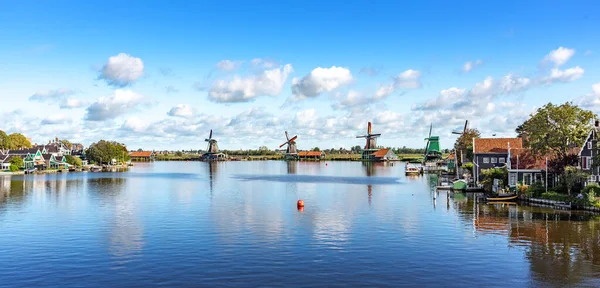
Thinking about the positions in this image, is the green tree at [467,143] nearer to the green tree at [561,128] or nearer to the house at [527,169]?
the house at [527,169]

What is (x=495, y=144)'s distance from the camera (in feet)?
276

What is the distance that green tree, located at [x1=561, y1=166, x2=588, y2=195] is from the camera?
53.7m

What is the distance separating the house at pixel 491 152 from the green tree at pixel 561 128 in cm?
2035

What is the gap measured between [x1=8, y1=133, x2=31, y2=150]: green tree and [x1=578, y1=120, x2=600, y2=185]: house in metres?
179

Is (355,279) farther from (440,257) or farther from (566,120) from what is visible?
(566,120)

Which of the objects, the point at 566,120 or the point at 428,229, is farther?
the point at 566,120

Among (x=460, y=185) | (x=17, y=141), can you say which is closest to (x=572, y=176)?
(x=460, y=185)

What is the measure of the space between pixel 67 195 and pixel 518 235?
62.4m

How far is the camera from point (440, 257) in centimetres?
3188

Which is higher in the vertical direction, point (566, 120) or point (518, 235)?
point (566, 120)

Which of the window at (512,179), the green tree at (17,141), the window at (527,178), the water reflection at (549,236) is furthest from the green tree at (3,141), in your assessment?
the window at (527,178)

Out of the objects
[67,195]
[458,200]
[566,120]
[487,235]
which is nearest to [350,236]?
[487,235]

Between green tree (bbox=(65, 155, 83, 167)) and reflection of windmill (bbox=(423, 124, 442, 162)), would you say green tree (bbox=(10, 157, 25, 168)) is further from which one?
reflection of windmill (bbox=(423, 124, 442, 162))

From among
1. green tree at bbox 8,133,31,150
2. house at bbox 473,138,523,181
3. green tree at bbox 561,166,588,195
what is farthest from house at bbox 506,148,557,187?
green tree at bbox 8,133,31,150
